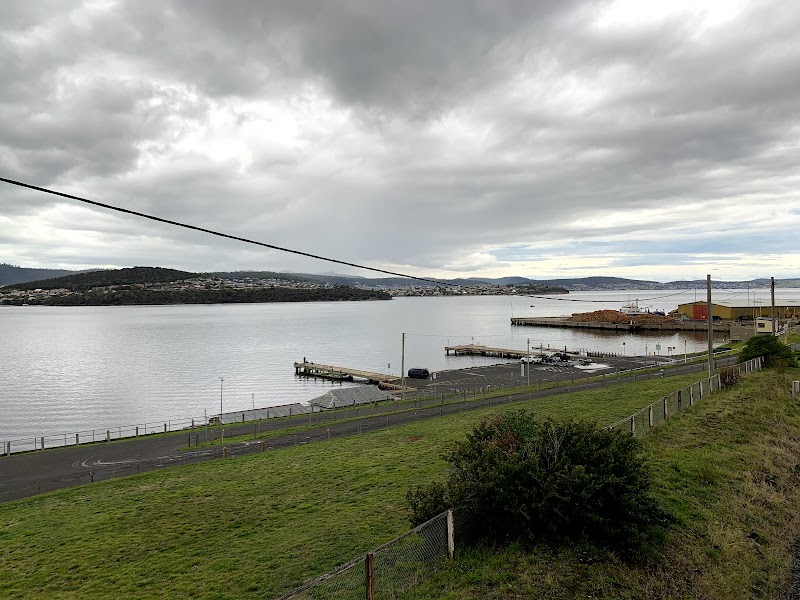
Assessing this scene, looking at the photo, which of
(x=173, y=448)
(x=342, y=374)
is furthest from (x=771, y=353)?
(x=342, y=374)

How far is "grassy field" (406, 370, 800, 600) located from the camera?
25.9 feet

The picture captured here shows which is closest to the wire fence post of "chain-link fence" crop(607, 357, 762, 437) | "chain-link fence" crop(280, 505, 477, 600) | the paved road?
"chain-link fence" crop(280, 505, 477, 600)

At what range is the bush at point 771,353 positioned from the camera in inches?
1210

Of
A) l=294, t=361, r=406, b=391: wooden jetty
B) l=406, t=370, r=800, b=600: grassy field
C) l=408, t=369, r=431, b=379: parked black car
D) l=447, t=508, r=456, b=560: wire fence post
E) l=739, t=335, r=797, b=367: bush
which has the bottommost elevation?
l=294, t=361, r=406, b=391: wooden jetty

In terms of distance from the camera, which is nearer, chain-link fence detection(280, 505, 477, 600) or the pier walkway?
chain-link fence detection(280, 505, 477, 600)

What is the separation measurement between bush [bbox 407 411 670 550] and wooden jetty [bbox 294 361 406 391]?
54357 millimetres

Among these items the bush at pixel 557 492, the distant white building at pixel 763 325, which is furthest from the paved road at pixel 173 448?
the distant white building at pixel 763 325

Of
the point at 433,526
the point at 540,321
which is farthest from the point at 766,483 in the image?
the point at 540,321

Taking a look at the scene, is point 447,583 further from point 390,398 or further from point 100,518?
point 390,398

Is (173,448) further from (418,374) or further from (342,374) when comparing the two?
(342,374)

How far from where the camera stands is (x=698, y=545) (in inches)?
374

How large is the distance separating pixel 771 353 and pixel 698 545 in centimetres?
2766

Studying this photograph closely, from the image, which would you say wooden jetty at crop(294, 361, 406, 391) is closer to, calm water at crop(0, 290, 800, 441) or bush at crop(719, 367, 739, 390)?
calm water at crop(0, 290, 800, 441)

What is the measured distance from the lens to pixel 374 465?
19.2 metres
